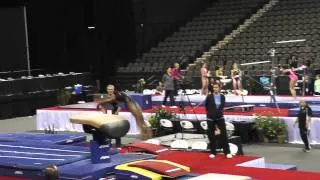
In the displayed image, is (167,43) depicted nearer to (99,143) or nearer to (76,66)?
(76,66)

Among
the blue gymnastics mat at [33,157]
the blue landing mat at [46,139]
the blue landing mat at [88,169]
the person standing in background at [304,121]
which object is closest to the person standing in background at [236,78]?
the person standing in background at [304,121]

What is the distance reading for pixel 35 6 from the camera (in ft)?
88.6

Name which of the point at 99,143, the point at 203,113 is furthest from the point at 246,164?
the point at 203,113

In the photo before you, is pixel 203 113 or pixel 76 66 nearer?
pixel 203 113

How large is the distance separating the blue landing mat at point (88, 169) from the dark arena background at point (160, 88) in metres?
0.02

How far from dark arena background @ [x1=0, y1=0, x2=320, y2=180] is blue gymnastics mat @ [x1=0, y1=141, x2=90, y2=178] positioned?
2cm

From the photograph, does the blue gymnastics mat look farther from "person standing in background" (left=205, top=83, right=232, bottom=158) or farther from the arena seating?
the arena seating

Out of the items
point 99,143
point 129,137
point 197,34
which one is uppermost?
point 197,34

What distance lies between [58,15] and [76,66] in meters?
2.47

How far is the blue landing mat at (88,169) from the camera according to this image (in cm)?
748

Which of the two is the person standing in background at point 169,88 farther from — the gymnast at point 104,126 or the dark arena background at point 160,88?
the gymnast at point 104,126

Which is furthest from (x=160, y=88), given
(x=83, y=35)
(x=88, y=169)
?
(x=88, y=169)

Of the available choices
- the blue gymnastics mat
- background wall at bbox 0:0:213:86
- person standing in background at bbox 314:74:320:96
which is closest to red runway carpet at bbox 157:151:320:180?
the blue gymnastics mat

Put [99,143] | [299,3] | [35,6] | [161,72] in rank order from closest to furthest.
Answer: [99,143]
[161,72]
[35,6]
[299,3]
